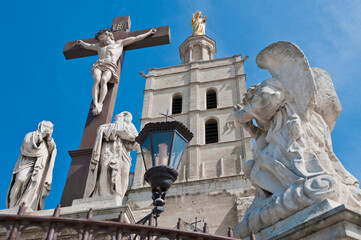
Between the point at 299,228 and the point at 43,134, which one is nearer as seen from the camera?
the point at 299,228

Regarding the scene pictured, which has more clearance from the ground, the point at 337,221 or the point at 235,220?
the point at 235,220

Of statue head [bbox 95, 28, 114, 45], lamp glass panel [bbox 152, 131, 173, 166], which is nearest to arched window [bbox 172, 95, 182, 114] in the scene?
statue head [bbox 95, 28, 114, 45]

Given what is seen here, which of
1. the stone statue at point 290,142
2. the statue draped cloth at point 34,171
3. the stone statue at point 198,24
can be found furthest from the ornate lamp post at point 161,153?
the stone statue at point 198,24

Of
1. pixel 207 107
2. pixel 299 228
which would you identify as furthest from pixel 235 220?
pixel 299 228

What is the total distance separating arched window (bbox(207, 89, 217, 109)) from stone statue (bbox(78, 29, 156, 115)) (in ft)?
75.3

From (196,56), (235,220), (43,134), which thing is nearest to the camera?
(43,134)

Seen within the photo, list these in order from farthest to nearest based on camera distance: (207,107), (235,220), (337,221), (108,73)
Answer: (207,107) < (235,220) < (108,73) < (337,221)

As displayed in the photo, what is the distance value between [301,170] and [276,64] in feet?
5.20

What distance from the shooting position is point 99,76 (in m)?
6.92

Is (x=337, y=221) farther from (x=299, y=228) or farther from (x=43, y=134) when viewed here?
(x=43, y=134)

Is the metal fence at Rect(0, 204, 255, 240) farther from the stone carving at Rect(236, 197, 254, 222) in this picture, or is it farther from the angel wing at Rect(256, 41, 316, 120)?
the stone carving at Rect(236, 197, 254, 222)

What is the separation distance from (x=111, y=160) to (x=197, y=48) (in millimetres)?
33151

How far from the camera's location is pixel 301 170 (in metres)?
3.72

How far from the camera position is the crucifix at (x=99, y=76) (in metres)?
5.62
